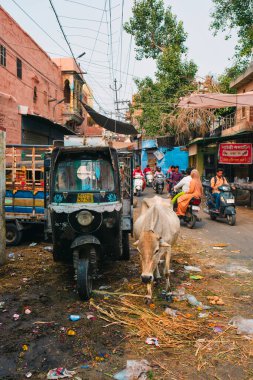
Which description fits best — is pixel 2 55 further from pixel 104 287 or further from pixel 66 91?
pixel 104 287

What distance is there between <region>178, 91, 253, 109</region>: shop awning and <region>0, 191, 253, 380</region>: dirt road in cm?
711

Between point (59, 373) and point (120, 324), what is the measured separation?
1.18 meters

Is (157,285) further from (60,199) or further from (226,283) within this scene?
(60,199)

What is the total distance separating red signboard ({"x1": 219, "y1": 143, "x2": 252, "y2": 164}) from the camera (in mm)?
16656

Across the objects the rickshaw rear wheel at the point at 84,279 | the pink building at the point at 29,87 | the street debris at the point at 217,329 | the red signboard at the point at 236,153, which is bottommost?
the street debris at the point at 217,329

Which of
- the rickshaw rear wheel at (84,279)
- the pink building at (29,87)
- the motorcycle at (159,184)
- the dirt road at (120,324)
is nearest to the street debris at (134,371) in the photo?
the dirt road at (120,324)

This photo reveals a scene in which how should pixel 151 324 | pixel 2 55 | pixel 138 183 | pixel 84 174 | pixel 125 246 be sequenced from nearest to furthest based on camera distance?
pixel 151 324 → pixel 84 174 → pixel 125 246 → pixel 2 55 → pixel 138 183

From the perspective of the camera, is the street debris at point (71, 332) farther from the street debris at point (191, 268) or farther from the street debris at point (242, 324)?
the street debris at point (191, 268)

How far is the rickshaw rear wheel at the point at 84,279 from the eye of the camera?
16.4 ft

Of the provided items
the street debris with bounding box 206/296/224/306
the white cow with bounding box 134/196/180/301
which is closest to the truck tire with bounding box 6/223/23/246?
the white cow with bounding box 134/196/180/301

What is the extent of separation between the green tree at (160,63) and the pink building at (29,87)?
20.0 feet

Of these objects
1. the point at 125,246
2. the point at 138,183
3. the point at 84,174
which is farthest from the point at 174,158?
the point at 84,174

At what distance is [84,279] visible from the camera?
196 inches

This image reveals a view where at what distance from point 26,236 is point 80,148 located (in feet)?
15.5
